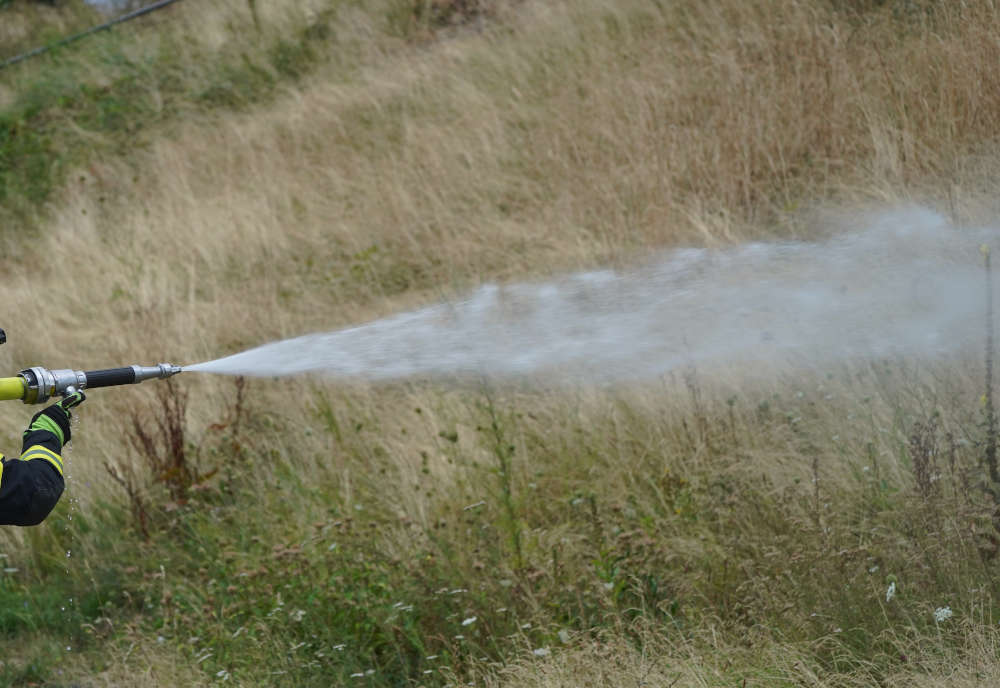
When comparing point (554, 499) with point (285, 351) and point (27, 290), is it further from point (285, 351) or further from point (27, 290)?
point (27, 290)

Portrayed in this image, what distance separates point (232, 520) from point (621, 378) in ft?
6.97

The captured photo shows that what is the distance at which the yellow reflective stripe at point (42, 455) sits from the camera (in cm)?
348

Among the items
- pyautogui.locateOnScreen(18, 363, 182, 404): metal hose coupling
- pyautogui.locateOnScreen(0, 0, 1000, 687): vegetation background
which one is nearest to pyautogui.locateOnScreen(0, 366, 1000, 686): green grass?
pyautogui.locateOnScreen(0, 0, 1000, 687): vegetation background

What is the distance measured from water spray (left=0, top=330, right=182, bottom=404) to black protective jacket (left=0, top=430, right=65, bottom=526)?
0.19 metres

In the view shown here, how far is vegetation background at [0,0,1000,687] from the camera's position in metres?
3.78

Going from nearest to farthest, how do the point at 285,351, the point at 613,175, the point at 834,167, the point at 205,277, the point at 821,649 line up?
the point at 821,649, the point at 285,351, the point at 834,167, the point at 613,175, the point at 205,277

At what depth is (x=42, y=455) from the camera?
3.49 m

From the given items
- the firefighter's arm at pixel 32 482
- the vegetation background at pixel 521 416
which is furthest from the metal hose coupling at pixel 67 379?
the vegetation background at pixel 521 416

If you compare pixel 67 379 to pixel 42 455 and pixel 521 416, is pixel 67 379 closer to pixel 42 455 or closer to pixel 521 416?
pixel 42 455

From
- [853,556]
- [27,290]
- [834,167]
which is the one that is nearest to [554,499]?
[853,556]

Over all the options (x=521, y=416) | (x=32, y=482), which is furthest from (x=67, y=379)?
(x=521, y=416)

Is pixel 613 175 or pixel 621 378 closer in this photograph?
pixel 621 378

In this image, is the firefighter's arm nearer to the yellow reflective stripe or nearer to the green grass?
the yellow reflective stripe

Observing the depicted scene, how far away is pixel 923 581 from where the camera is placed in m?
3.52
